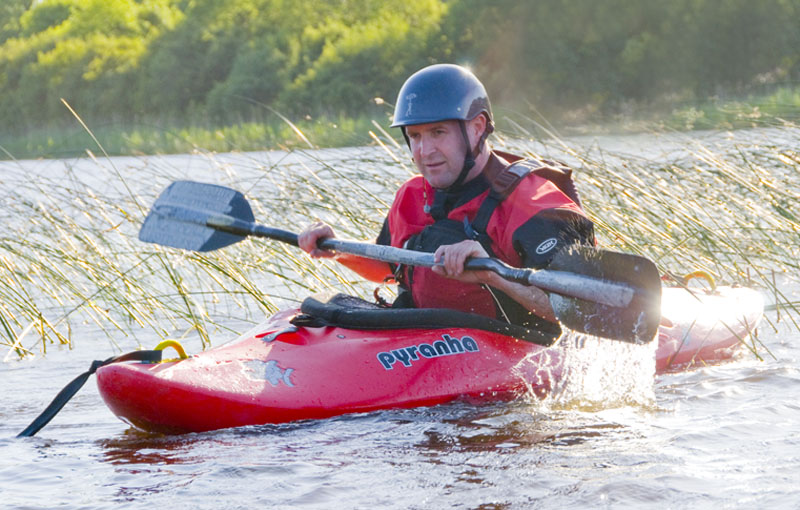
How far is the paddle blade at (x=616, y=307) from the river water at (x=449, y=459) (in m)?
0.37

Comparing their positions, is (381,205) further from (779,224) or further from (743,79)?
(743,79)

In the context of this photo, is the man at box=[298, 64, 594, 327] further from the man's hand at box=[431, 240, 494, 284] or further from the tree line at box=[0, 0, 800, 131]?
the tree line at box=[0, 0, 800, 131]

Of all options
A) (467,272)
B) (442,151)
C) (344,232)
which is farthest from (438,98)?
(344,232)

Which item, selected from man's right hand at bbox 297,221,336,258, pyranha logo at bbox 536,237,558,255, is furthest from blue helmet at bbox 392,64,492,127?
pyranha logo at bbox 536,237,558,255

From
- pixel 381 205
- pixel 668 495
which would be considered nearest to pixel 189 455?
pixel 668 495

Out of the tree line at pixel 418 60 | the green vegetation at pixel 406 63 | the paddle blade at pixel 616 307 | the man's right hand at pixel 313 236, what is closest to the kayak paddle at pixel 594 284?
the paddle blade at pixel 616 307

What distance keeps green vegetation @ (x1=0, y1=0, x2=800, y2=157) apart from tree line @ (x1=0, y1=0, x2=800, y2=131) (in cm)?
5

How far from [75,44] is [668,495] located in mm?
40095

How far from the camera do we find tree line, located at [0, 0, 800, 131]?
31172 mm

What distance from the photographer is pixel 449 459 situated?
3229 mm

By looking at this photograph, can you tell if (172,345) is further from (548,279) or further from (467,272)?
(548,279)

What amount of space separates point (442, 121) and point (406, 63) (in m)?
34.2

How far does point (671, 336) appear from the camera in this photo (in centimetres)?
454

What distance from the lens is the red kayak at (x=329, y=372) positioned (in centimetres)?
346
